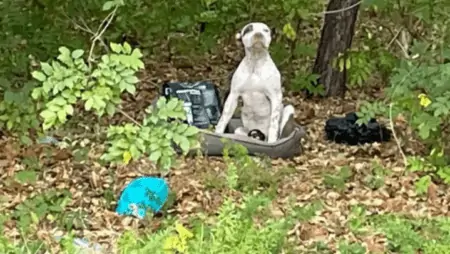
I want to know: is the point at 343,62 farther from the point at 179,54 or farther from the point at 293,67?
the point at 179,54

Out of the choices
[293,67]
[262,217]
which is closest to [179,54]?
[293,67]

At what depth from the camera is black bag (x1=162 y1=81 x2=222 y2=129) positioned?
6.46m

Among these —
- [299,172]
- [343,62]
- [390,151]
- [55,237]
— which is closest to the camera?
[55,237]

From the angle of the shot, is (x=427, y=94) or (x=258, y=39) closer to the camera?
(x=427, y=94)

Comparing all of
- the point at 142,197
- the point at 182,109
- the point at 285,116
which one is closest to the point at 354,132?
the point at 285,116

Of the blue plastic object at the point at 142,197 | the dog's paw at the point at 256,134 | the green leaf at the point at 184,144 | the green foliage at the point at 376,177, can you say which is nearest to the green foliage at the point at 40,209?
the blue plastic object at the point at 142,197

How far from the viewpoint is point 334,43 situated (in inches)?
290

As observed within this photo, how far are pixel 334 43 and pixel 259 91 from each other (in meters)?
1.50

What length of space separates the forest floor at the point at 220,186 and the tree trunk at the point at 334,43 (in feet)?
3.28

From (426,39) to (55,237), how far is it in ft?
9.59

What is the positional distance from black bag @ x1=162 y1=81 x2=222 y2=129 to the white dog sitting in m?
0.34

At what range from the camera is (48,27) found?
5.87 meters

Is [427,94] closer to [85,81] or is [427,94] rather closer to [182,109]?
[182,109]

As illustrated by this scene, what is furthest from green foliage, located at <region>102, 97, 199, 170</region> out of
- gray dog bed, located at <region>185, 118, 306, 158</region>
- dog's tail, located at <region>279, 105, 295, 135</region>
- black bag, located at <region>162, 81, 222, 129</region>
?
black bag, located at <region>162, 81, 222, 129</region>
